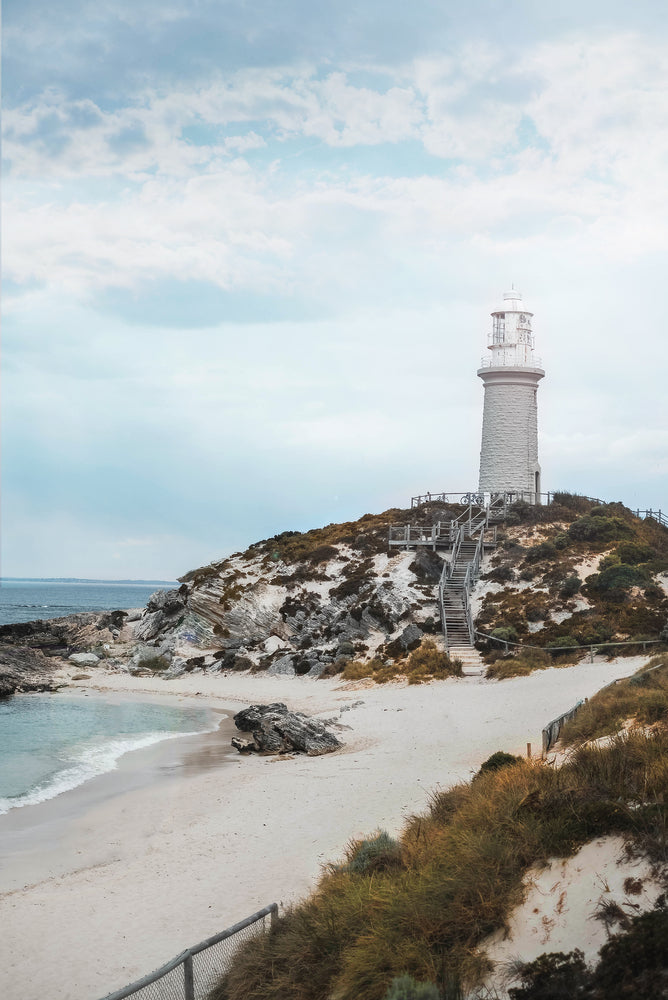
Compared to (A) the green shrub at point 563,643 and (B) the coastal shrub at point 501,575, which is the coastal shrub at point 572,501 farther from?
(A) the green shrub at point 563,643

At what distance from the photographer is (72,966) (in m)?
9.15

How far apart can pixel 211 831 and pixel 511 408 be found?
36409 mm

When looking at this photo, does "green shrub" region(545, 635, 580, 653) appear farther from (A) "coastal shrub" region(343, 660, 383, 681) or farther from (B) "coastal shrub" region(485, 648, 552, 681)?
(A) "coastal shrub" region(343, 660, 383, 681)

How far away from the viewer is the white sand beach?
31.6ft

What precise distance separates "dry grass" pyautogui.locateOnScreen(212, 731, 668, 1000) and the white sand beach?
80.6 inches

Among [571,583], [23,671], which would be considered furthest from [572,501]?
[23,671]

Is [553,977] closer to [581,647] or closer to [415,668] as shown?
[581,647]

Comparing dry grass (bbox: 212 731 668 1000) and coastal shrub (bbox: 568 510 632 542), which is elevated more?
coastal shrub (bbox: 568 510 632 542)

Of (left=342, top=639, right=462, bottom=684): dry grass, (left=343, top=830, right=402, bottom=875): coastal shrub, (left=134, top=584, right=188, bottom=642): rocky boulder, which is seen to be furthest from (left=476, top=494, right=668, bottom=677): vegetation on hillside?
(left=343, top=830, right=402, bottom=875): coastal shrub

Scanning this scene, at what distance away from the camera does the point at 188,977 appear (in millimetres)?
7363

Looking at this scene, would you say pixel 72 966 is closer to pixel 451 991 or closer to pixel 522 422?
pixel 451 991

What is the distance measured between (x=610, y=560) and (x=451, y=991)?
31.6m

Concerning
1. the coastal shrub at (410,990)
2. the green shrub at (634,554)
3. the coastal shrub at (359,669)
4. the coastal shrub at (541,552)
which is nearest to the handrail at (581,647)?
the coastal shrub at (359,669)

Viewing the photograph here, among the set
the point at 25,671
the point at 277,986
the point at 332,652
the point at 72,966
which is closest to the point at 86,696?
the point at 25,671
